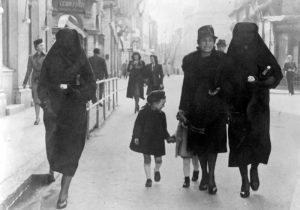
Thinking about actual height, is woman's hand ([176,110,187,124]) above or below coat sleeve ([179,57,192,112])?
below

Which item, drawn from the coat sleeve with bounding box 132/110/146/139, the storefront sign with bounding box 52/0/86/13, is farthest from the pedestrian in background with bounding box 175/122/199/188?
the storefront sign with bounding box 52/0/86/13

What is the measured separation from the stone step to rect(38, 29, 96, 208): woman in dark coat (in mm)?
8097

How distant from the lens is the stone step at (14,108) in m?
13.3

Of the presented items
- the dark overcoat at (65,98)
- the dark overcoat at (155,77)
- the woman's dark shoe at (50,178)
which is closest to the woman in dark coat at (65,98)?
the dark overcoat at (65,98)

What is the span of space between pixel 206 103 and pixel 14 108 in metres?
8.80

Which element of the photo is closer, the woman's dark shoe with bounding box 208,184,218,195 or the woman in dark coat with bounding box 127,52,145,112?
the woman's dark shoe with bounding box 208,184,218,195

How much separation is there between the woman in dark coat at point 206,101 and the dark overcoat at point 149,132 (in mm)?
374

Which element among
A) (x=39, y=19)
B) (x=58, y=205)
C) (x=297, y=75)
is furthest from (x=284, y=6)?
(x=58, y=205)

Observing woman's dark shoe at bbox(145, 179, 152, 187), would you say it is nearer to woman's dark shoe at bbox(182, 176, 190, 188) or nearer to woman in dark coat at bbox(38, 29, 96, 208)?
woman's dark shoe at bbox(182, 176, 190, 188)

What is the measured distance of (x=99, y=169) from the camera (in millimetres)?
7188

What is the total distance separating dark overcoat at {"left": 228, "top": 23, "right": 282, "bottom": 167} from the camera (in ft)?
18.4

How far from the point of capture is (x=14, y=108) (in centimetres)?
1370

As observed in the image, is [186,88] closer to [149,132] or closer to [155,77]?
[149,132]

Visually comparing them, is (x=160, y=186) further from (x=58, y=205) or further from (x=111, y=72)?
(x=111, y=72)
